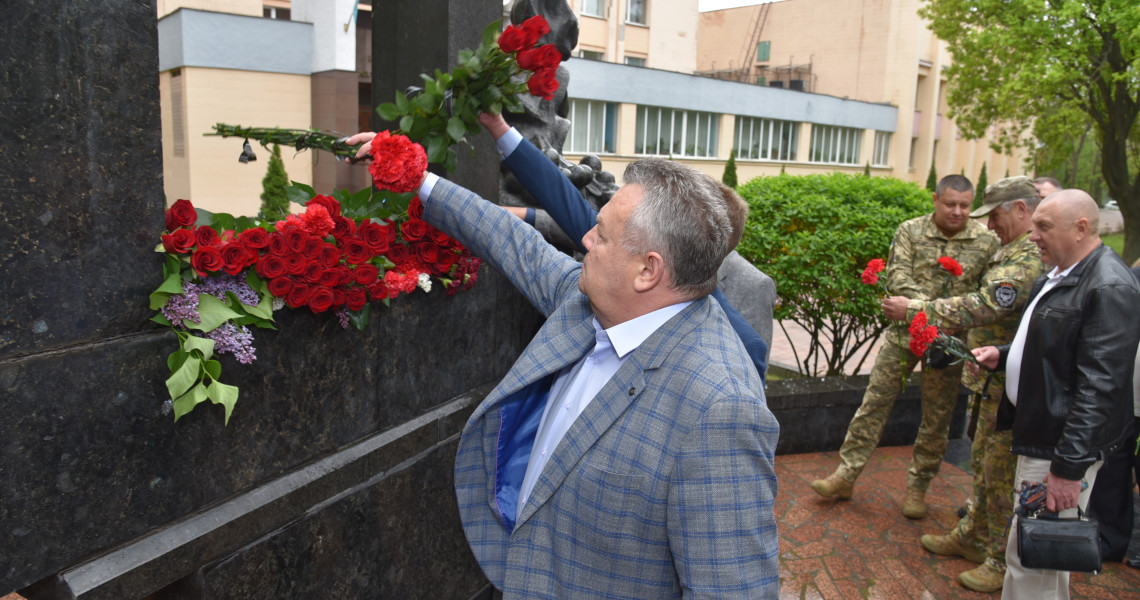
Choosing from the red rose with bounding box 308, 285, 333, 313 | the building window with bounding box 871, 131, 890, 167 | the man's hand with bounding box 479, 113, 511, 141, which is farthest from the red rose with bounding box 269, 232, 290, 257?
the building window with bounding box 871, 131, 890, 167

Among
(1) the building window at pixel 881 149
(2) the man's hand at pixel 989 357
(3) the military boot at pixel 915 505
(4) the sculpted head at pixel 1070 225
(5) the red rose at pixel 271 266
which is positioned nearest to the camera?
(5) the red rose at pixel 271 266

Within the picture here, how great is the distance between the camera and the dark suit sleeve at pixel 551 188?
2.74 m

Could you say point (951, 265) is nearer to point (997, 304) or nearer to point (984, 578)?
point (997, 304)

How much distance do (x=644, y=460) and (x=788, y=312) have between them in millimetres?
5755

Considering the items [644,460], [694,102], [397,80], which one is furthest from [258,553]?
[694,102]

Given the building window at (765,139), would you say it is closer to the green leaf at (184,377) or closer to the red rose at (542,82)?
the red rose at (542,82)

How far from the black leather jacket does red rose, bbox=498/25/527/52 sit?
8.71 ft

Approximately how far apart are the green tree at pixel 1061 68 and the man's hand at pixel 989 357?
1595 centimetres

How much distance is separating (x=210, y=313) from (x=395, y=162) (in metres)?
0.67

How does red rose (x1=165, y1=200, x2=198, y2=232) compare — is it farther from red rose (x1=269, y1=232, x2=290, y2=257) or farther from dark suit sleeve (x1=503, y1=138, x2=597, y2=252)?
dark suit sleeve (x1=503, y1=138, x2=597, y2=252)

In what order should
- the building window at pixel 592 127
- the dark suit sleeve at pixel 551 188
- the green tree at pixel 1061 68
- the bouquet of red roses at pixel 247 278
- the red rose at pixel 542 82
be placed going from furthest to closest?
the building window at pixel 592 127 → the green tree at pixel 1061 68 → the dark suit sleeve at pixel 551 188 → the red rose at pixel 542 82 → the bouquet of red roses at pixel 247 278

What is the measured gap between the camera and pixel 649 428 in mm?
1816

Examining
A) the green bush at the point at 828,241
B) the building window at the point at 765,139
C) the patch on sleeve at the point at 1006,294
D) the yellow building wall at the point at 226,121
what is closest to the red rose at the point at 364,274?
the patch on sleeve at the point at 1006,294

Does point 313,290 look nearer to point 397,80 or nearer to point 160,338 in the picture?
point 160,338
